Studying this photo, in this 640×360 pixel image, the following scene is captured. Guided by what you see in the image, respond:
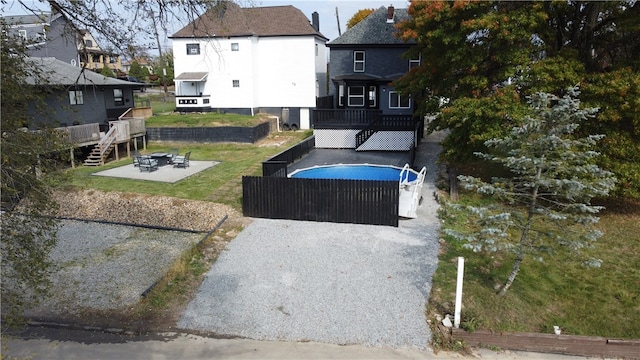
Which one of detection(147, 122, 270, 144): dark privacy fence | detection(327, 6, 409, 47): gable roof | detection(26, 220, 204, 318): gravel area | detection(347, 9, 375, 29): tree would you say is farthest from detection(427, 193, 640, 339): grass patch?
detection(347, 9, 375, 29): tree

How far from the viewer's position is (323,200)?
14.4 m

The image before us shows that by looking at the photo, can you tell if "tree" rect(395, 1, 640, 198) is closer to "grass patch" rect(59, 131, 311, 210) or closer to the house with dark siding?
"grass patch" rect(59, 131, 311, 210)

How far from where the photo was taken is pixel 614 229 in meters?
13.9

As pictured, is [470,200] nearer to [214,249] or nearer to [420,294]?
[420,294]

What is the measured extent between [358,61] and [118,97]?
18203mm

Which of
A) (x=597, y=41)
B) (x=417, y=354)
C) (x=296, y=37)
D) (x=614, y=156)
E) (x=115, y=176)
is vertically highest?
(x=296, y=37)

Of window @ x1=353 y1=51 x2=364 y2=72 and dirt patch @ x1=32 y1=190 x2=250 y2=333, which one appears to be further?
window @ x1=353 y1=51 x2=364 y2=72

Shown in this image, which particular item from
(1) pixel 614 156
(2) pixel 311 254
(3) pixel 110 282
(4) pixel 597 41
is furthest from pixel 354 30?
(3) pixel 110 282

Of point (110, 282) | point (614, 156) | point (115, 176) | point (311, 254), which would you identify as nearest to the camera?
point (110, 282)

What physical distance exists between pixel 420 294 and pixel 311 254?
11.1ft

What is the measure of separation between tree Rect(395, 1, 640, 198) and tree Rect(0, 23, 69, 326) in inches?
506

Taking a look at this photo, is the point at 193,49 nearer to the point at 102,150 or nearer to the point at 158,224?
the point at 102,150

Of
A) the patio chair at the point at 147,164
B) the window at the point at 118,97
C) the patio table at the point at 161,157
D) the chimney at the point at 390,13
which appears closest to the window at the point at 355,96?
the chimney at the point at 390,13

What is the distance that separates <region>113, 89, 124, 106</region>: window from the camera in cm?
3164
